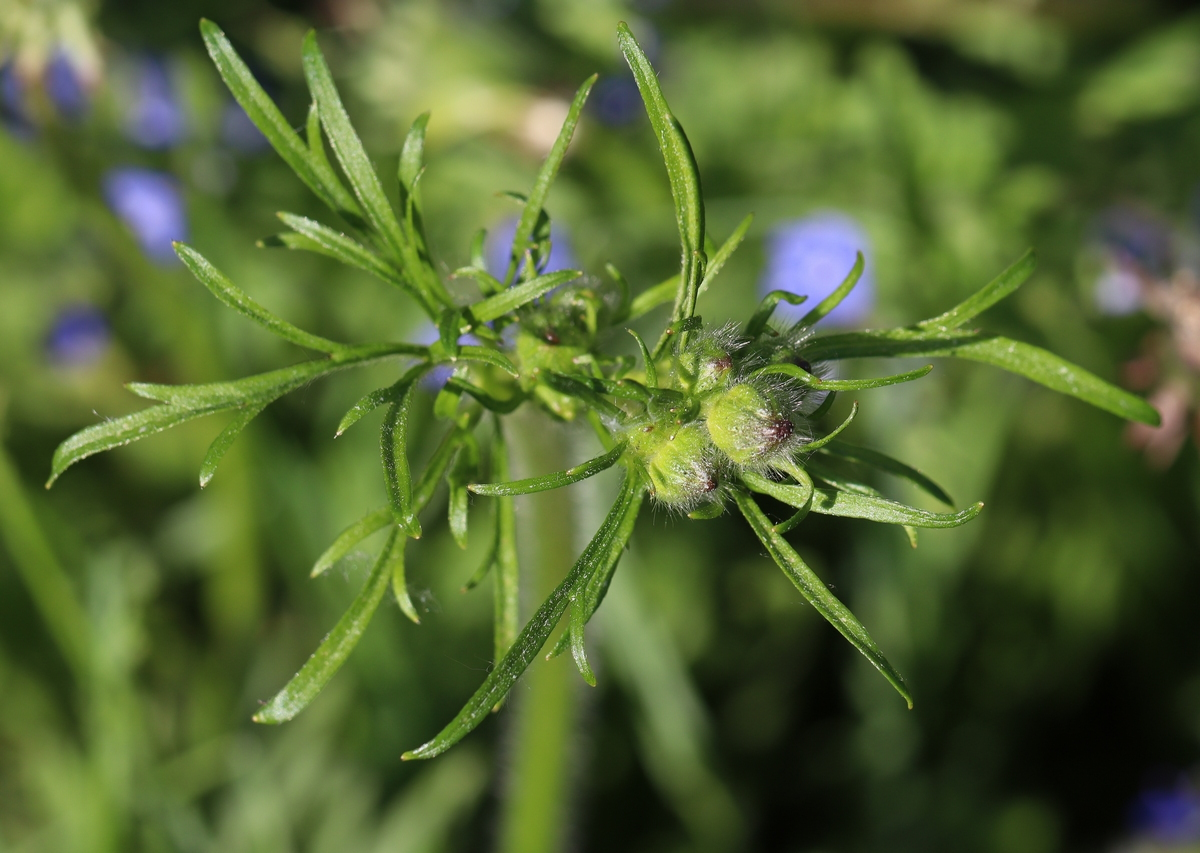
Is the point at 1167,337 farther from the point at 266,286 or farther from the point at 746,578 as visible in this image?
the point at 266,286

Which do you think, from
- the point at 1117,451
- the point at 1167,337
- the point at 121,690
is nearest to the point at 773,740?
the point at 1117,451

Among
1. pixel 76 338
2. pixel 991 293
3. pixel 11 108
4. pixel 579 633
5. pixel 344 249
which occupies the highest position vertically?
pixel 991 293

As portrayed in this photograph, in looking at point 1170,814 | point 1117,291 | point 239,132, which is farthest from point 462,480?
point 239,132

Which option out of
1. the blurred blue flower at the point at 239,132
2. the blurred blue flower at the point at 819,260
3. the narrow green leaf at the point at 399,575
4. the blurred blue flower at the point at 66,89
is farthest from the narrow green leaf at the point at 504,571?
the blurred blue flower at the point at 239,132

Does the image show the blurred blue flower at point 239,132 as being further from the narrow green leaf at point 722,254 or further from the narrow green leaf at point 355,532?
the narrow green leaf at point 722,254

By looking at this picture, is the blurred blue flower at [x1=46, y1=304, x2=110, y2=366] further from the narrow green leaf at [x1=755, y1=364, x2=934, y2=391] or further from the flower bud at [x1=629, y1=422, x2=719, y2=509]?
the narrow green leaf at [x1=755, y1=364, x2=934, y2=391]

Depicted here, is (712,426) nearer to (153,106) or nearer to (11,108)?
(11,108)
